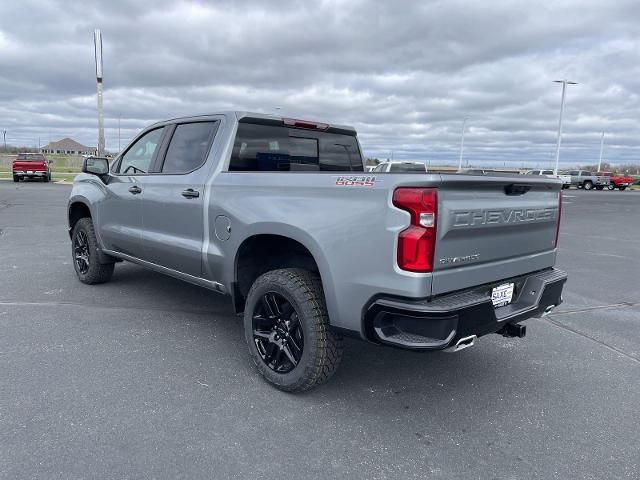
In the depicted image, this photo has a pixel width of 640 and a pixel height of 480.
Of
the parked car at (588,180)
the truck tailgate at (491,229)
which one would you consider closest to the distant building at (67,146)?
the parked car at (588,180)

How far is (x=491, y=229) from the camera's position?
304cm

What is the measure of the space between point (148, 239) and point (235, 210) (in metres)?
1.42

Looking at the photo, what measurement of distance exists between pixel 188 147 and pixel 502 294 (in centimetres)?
288

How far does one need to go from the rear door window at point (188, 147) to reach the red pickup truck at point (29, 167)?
28691 mm

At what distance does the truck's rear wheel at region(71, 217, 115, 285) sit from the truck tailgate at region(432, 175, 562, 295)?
437cm

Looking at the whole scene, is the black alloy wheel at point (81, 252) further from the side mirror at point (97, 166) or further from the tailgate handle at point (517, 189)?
the tailgate handle at point (517, 189)

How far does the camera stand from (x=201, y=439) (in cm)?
282

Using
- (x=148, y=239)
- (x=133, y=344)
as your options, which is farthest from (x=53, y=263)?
(x=133, y=344)

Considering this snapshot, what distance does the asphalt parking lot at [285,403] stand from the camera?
8.70ft

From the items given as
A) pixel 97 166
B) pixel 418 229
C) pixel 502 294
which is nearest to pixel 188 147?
pixel 97 166

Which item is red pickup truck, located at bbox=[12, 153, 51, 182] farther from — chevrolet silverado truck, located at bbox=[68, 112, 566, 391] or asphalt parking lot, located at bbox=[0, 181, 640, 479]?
chevrolet silverado truck, located at bbox=[68, 112, 566, 391]

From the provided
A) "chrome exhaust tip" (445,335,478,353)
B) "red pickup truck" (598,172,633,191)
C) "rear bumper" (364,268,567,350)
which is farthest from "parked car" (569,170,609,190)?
"chrome exhaust tip" (445,335,478,353)

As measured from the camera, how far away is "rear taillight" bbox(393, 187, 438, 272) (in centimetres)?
266

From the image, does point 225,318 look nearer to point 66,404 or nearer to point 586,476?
point 66,404
